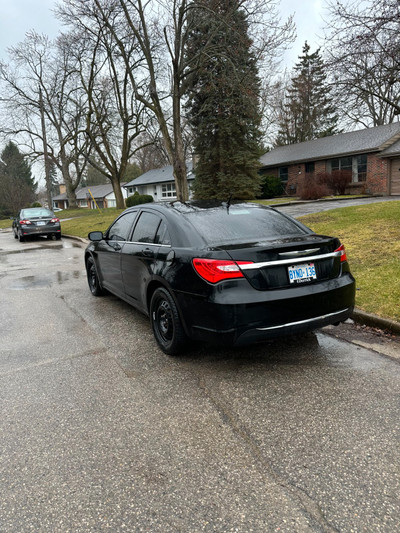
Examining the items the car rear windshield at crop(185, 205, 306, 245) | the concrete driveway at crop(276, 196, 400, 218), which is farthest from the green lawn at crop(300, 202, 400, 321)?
the concrete driveway at crop(276, 196, 400, 218)

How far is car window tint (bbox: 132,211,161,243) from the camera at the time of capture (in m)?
4.34

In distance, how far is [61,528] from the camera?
187cm

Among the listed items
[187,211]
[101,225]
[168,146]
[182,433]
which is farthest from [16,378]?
Result: [168,146]

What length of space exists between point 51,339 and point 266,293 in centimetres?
289

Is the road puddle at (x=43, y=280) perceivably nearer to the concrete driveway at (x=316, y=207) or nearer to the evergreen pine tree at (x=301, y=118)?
the concrete driveway at (x=316, y=207)

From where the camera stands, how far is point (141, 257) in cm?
435

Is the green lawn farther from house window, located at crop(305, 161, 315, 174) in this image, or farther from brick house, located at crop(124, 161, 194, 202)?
brick house, located at crop(124, 161, 194, 202)

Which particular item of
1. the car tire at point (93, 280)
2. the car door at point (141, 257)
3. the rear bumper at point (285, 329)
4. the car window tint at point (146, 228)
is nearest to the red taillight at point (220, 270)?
the rear bumper at point (285, 329)

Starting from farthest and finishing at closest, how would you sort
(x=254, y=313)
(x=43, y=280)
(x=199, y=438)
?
(x=43, y=280) < (x=254, y=313) < (x=199, y=438)

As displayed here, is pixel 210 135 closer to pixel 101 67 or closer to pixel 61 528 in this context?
pixel 101 67

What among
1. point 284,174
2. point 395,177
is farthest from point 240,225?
point 284,174

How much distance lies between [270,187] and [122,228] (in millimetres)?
25887

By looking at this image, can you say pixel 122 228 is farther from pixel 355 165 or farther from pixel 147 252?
pixel 355 165

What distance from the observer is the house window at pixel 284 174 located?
102ft
